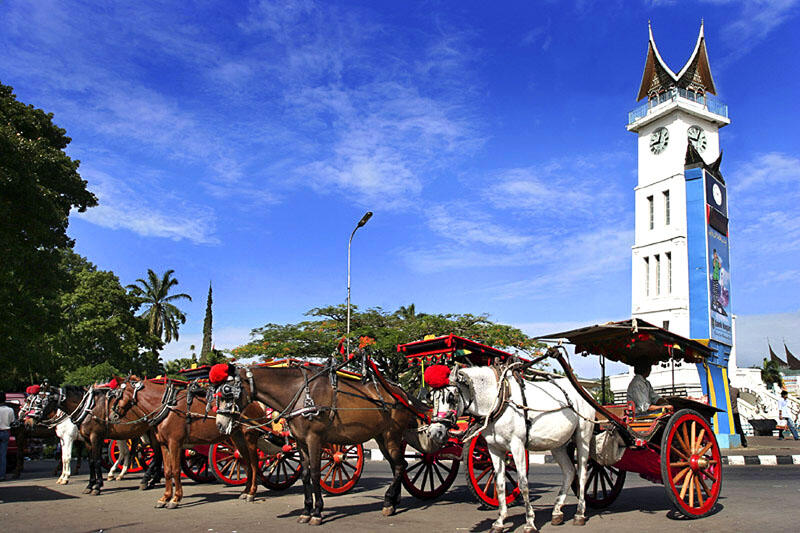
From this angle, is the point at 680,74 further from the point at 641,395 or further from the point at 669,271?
the point at 641,395

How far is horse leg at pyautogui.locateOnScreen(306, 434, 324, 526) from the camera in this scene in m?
8.36

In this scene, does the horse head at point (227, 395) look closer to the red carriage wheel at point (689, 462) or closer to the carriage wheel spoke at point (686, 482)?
the red carriage wheel at point (689, 462)

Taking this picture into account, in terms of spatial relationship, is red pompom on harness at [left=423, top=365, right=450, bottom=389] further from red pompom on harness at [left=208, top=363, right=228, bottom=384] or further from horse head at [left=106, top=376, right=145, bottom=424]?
horse head at [left=106, top=376, right=145, bottom=424]

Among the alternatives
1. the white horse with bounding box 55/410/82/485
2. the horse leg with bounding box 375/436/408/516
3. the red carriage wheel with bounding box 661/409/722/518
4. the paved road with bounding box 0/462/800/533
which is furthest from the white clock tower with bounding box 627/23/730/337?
the white horse with bounding box 55/410/82/485

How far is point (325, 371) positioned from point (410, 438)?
1645mm

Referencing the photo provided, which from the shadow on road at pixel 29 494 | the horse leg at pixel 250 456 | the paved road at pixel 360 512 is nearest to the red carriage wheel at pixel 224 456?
the paved road at pixel 360 512

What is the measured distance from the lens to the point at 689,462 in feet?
26.8

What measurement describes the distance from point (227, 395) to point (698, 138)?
38.5 meters

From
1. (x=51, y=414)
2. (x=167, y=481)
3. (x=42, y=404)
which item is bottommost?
(x=167, y=481)

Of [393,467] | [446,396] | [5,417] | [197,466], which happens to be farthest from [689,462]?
[5,417]

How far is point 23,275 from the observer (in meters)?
17.3

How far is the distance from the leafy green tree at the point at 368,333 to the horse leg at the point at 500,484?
23.8 metres

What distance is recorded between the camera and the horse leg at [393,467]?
9.09 meters

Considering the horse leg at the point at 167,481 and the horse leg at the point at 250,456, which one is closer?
the horse leg at the point at 167,481
